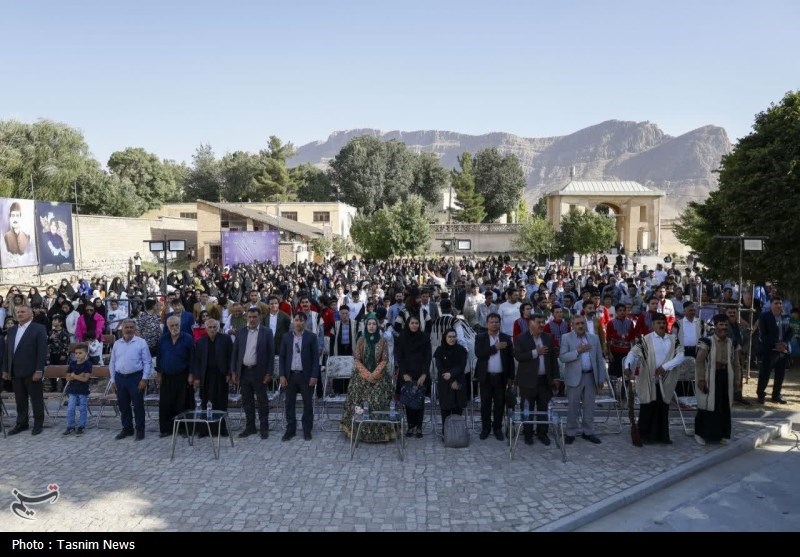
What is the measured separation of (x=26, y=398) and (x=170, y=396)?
6.68 feet

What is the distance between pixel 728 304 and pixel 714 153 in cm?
18950

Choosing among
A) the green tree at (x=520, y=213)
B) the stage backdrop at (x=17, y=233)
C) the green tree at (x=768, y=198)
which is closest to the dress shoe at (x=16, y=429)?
the green tree at (x=768, y=198)

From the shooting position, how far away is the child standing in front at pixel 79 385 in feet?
25.5

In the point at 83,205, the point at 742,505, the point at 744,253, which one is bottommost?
the point at 742,505

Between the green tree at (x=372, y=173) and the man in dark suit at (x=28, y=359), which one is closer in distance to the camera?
the man in dark suit at (x=28, y=359)

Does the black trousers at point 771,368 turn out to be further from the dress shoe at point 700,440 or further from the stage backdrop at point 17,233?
the stage backdrop at point 17,233

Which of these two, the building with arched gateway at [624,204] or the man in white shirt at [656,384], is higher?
the building with arched gateway at [624,204]

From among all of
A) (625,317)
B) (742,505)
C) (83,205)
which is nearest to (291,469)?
(742,505)

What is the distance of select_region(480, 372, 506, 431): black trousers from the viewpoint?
7496 mm

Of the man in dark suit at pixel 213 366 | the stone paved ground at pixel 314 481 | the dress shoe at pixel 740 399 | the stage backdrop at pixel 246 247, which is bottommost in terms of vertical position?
the stone paved ground at pixel 314 481

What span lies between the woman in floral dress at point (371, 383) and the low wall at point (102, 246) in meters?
19.8

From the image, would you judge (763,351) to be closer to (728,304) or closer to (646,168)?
(728,304)

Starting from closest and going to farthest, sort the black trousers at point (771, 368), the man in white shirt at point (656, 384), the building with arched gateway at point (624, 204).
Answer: the man in white shirt at point (656, 384), the black trousers at point (771, 368), the building with arched gateway at point (624, 204)

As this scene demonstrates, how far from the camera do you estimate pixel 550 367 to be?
24.1 feet
